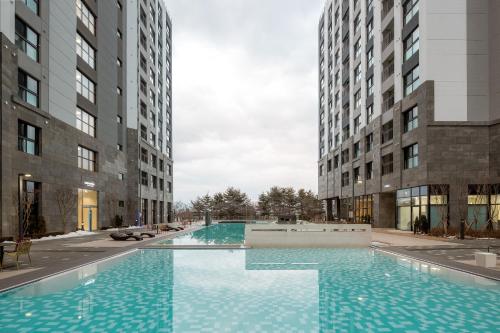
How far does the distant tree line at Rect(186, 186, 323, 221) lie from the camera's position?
7412 centimetres

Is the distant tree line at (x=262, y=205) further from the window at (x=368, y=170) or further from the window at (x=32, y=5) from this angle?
the window at (x=32, y=5)

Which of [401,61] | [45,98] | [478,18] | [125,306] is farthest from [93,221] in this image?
[478,18]

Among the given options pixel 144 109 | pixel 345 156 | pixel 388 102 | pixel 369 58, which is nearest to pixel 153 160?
pixel 144 109

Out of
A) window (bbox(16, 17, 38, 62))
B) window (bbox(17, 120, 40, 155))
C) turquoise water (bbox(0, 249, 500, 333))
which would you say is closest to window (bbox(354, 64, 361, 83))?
window (bbox(16, 17, 38, 62))

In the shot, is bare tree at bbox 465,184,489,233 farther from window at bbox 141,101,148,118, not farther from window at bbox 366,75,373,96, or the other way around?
window at bbox 141,101,148,118

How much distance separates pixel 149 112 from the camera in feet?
194

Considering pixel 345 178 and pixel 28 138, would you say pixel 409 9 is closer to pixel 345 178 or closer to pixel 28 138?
pixel 345 178

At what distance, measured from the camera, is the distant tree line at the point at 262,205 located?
243 feet

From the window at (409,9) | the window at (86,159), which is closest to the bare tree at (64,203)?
the window at (86,159)

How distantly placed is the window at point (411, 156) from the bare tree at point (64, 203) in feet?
105

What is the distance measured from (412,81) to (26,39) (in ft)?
110

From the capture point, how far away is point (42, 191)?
30.3m

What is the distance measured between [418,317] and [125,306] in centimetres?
738

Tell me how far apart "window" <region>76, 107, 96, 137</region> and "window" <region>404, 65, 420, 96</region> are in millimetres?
32844
